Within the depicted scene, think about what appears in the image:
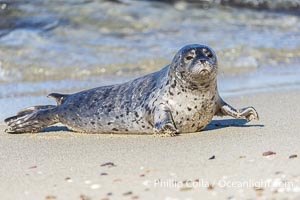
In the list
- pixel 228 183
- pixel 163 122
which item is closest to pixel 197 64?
pixel 163 122

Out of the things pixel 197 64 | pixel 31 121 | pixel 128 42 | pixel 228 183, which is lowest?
pixel 128 42

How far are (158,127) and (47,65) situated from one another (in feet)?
15.3

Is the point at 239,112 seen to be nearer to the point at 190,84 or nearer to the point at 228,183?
the point at 190,84

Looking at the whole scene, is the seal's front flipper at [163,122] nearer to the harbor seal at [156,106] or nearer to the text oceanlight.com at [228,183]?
the harbor seal at [156,106]

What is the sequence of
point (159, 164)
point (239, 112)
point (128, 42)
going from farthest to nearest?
point (128, 42)
point (239, 112)
point (159, 164)

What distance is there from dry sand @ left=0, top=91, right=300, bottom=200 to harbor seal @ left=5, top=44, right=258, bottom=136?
0.11m

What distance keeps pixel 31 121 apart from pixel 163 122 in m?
1.18

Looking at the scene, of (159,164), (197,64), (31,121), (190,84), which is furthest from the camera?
(31,121)

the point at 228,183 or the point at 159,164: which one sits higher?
the point at 228,183

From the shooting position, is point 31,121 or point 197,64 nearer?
point 197,64

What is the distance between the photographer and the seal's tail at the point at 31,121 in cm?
632

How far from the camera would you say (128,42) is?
11.7 m

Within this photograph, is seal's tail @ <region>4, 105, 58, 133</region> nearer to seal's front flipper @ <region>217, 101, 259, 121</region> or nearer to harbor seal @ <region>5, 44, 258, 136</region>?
harbor seal @ <region>5, 44, 258, 136</region>

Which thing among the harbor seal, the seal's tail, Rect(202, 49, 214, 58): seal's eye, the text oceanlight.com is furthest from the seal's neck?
the text oceanlight.com
